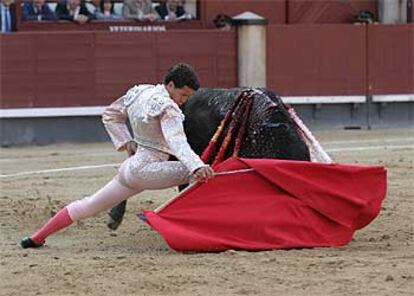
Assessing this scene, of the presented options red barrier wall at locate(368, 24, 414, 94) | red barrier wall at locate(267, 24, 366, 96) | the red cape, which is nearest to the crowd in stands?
red barrier wall at locate(267, 24, 366, 96)

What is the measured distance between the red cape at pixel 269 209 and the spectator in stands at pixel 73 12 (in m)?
7.98

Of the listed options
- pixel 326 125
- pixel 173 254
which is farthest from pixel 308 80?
pixel 173 254

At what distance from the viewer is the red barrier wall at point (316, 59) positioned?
13.8 m

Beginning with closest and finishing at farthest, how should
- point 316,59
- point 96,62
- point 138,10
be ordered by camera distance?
point 96,62 < point 138,10 < point 316,59

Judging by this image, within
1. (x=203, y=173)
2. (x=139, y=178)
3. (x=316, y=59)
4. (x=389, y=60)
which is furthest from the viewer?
(x=389, y=60)

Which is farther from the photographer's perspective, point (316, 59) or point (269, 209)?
point (316, 59)

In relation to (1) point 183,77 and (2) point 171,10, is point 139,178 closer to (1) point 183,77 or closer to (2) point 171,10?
(1) point 183,77

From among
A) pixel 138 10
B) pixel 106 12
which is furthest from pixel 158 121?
pixel 138 10

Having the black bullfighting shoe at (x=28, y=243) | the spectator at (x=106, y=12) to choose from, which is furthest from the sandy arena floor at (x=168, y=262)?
the spectator at (x=106, y=12)

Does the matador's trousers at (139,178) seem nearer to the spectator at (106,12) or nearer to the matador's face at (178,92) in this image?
the matador's face at (178,92)

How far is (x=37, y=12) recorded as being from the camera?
13039 millimetres

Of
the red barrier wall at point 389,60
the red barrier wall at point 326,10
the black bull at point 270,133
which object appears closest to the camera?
the black bull at point 270,133

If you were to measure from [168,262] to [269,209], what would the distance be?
2.07ft

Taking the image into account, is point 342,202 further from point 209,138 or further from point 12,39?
point 12,39
